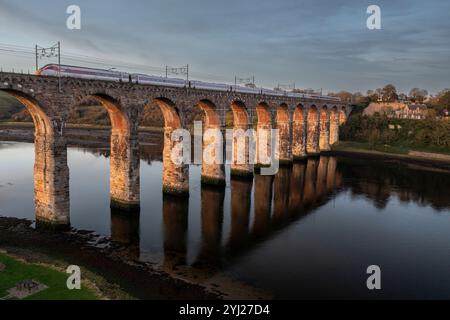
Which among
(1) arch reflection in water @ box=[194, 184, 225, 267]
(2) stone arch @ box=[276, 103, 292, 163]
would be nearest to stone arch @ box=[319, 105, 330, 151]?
(2) stone arch @ box=[276, 103, 292, 163]

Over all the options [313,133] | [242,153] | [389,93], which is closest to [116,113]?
[242,153]

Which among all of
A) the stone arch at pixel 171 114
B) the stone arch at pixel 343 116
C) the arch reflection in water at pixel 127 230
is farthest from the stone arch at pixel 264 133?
the stone arch at pixel 343 116

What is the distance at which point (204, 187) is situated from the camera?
150 feet

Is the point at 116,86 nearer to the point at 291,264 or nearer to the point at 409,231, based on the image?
the point at 291,264

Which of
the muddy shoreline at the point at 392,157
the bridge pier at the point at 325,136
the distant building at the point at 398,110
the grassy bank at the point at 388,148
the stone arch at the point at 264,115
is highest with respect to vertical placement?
the distant building at the point at 398,110

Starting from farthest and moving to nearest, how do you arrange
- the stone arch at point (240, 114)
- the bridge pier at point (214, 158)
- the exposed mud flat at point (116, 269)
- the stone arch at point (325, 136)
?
the stone arch at point (325, 136), the stone arch at point (240, 114), the bridge pier at point (214, 158), the exposed mud flat at point (116, 269)

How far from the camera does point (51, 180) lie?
91.5ft

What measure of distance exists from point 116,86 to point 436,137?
76.3 m

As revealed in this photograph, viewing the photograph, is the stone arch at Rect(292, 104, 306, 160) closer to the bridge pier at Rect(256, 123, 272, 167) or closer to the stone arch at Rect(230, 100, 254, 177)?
the bridge pier at Rect(256, 123, 272, 167)

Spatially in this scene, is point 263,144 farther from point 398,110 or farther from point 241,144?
point 398,110

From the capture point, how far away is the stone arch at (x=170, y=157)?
3852 centimetres

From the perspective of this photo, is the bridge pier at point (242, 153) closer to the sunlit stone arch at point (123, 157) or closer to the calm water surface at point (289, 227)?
Result: the calm water surface at point (289, 227)

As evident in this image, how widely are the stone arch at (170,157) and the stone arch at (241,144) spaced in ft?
42.7
